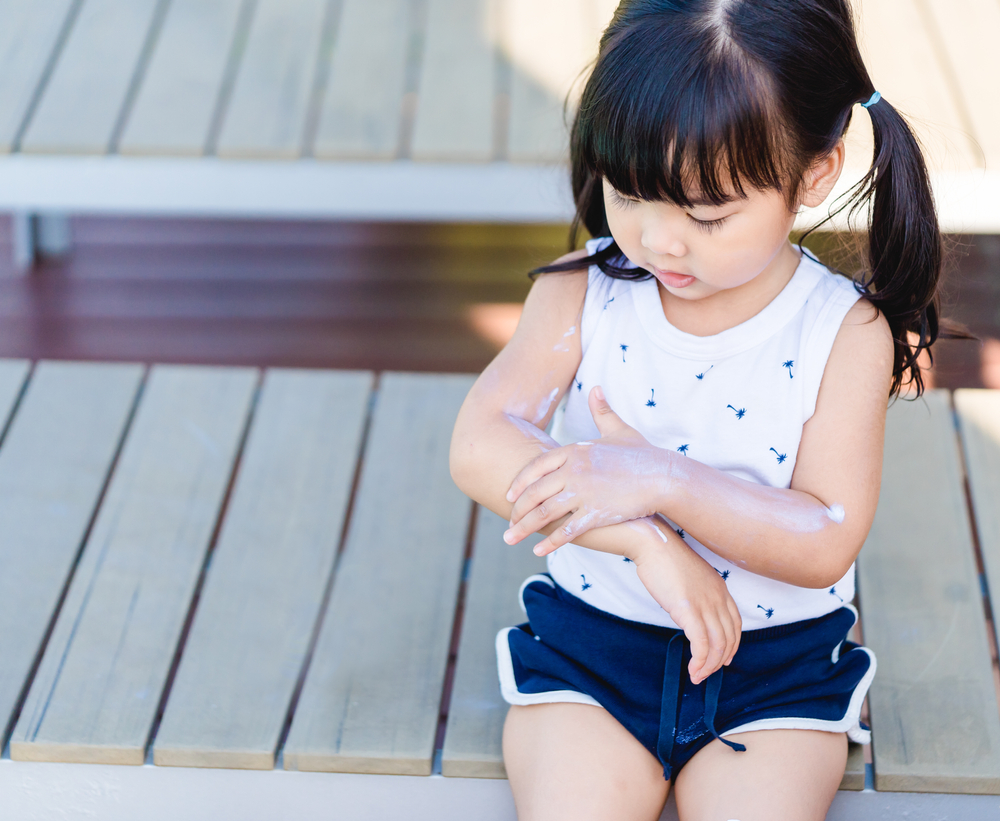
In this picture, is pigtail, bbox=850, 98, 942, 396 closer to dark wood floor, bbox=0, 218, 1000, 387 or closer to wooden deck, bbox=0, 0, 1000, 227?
wooden deck, bbox=0, 0, 1000, 227

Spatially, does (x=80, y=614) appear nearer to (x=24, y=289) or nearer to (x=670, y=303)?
(x=670, y=303)

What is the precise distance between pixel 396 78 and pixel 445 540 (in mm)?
1282

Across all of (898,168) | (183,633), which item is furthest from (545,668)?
(898,168)

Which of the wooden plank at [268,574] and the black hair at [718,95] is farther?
the wooden plank at [268,574]

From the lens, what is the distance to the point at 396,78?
2.43 metres

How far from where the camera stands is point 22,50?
248cm

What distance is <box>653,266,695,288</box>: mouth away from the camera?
3.67 feet

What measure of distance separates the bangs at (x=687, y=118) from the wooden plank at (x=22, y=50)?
1703mm

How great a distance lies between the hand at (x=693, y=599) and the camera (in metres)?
1.10

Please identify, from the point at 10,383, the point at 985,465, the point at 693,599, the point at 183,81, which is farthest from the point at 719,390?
the point at 183,81

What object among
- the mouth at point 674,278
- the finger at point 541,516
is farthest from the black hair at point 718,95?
the finger at point 541,516

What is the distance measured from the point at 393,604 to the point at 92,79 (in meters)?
1.58

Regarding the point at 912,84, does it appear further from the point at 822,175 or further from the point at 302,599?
the point at 302,599

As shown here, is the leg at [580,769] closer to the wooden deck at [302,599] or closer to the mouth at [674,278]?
the wooden deck at [302,599]
